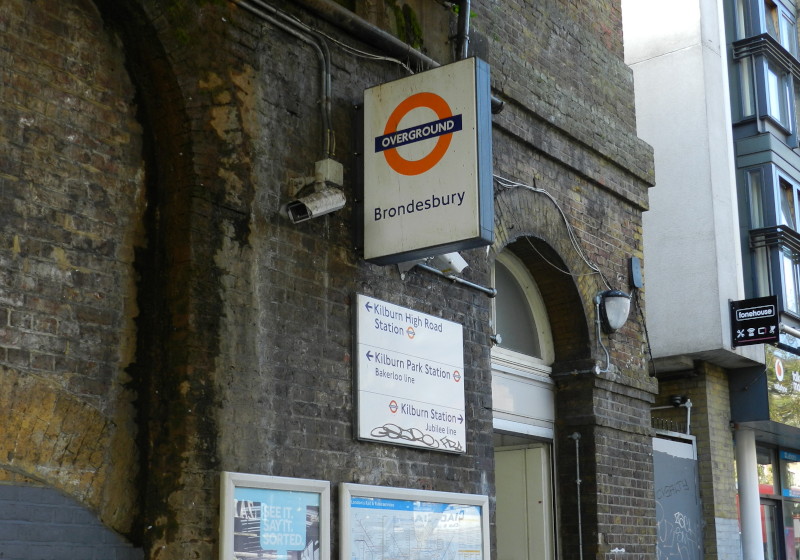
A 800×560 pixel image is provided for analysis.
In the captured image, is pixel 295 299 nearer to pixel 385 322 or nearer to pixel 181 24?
pixel 385 322

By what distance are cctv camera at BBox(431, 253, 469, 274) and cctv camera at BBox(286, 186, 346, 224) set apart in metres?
1.30

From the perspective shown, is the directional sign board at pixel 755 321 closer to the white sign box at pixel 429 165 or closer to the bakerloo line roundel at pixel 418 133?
the white sign box at pixel 429 165

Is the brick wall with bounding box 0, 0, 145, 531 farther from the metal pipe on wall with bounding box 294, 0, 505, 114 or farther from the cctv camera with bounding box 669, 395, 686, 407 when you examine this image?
the cctv camera with bounding box 669, 395, 686, 407

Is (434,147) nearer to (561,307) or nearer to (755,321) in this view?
(561,307)

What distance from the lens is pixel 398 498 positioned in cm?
718

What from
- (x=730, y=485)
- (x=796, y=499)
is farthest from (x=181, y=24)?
(x=796, y=499)

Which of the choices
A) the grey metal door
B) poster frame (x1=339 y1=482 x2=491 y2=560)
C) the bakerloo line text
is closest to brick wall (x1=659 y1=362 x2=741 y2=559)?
the grey metal door

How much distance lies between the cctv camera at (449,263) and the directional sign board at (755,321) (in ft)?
26.1

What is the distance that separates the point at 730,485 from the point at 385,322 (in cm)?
999

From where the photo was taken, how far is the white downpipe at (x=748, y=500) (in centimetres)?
1606

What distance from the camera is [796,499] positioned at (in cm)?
1809

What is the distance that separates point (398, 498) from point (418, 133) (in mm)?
2450

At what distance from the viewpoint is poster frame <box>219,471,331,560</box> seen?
5.88 m

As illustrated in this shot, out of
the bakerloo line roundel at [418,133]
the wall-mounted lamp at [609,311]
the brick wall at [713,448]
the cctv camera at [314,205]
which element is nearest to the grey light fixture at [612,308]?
the wall-mounted lamp at [609,311]
